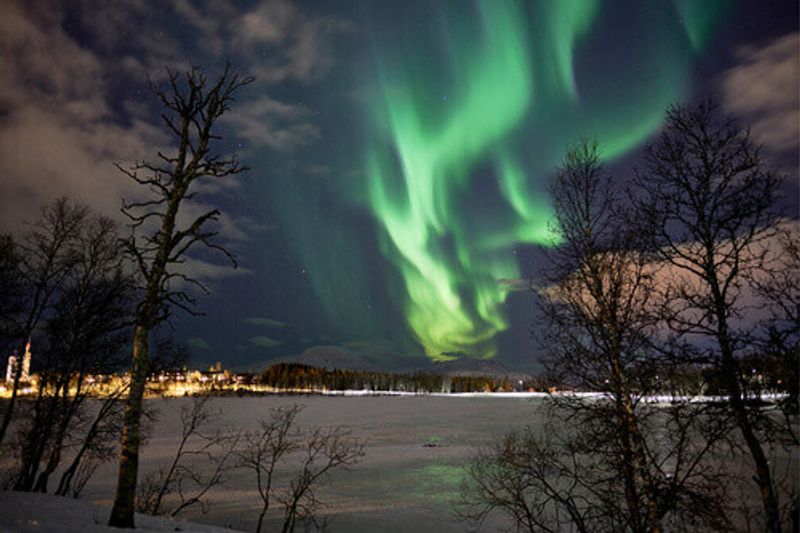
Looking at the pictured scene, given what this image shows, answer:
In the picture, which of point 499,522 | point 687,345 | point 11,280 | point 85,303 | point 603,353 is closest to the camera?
point 687,345

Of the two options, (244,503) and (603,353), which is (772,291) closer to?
(603,353)

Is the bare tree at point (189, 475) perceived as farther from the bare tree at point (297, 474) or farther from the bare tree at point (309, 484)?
the bare tree at point (309, 484)

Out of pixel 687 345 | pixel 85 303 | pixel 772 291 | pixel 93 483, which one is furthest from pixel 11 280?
pixel 772 291

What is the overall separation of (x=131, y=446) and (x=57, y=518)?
2047 mm

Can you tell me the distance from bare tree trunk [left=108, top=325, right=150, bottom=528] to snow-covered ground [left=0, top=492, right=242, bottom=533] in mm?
365

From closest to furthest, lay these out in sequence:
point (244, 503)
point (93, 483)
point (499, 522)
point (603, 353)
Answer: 1. point (603, 353)
2. point (499, 522)
3. point (244, 503)
4. point (93, 483)

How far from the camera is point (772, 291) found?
12961 millimetres

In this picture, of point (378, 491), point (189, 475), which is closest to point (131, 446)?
point (378, 491)

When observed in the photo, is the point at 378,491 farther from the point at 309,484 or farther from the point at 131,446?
the point at 131,446

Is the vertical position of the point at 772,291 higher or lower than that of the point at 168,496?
higher

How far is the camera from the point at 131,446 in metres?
11.4

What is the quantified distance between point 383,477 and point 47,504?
84.9 feet

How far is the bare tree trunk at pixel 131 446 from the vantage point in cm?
1065

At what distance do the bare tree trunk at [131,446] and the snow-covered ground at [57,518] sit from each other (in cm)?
37
